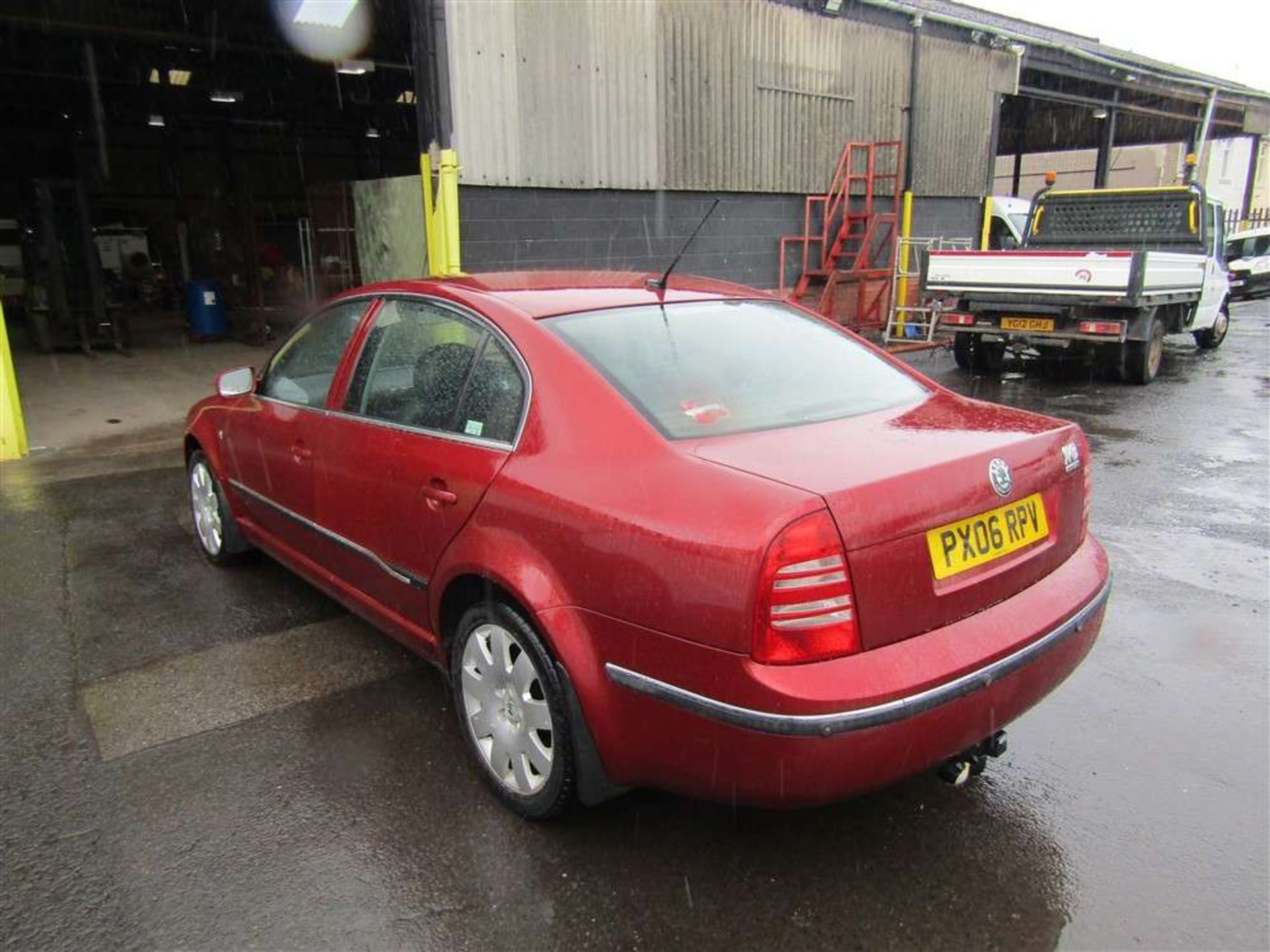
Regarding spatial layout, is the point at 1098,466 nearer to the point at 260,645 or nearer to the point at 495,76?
the point at 260,645

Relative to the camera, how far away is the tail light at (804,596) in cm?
203

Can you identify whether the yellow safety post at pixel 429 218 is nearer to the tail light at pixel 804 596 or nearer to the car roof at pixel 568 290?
the car roof at pixel 568 290

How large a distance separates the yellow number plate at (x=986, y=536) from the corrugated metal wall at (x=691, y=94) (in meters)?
8.52

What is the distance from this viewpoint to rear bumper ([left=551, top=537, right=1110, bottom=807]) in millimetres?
2043

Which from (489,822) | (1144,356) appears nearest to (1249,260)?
(1144,356)

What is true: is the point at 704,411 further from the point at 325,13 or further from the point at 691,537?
the point at 325,13

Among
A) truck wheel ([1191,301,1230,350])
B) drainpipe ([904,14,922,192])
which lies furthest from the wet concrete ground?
drainpipe ([904,14,922,192])

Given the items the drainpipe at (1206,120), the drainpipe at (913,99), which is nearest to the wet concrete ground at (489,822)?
the drainpipe at (913,99)

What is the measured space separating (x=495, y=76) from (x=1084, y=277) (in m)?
6.65

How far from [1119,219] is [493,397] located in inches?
477

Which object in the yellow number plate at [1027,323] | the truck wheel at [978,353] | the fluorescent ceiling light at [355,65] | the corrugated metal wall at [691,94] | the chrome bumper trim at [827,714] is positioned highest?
the fluorescent ceiling light at [355,65]

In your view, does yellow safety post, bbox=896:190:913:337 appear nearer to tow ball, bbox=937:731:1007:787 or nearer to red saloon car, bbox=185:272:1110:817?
red saloon car, bbox=185:272:1110:817

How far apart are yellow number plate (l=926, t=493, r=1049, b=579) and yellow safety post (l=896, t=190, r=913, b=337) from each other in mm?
12089

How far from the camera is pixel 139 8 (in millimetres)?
13641
